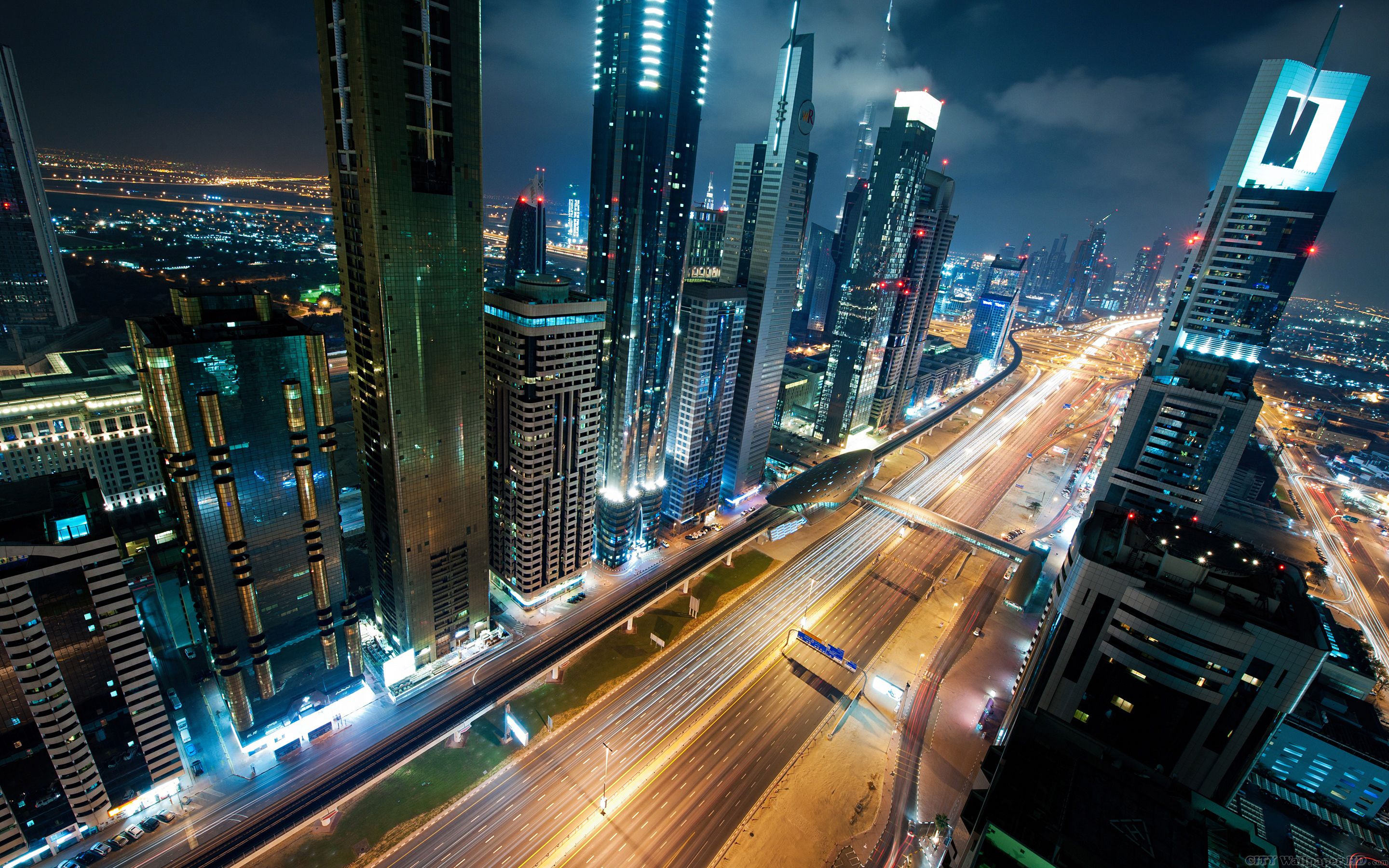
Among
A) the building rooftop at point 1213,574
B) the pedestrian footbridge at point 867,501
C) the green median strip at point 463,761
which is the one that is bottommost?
the green median strip at point 463,761

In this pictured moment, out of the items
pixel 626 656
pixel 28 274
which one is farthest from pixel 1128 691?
pixel 28 274

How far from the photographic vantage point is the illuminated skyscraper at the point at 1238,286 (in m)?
104

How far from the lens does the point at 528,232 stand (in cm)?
16325

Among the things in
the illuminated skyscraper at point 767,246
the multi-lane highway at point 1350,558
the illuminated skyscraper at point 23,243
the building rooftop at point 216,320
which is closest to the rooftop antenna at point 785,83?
the illuminated skyscraper at point 767,246

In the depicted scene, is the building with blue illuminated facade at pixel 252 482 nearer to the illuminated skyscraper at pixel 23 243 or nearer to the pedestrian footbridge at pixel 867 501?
the pedestrian footbridge at pixel 867 501

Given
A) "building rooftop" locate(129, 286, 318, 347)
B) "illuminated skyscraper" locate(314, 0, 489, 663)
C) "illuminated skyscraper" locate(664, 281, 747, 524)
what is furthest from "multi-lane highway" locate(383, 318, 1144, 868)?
"building rooftop" locate(129, 286, 318, 347)

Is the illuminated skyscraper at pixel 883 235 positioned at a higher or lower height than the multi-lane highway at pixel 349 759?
higher

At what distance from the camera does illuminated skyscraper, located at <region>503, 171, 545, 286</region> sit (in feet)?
520

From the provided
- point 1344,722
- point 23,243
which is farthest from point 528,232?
point 1344,722

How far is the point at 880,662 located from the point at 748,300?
9428 cm

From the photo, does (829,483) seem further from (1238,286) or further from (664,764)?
(1238,286)

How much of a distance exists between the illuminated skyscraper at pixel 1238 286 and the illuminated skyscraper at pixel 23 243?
919 ft

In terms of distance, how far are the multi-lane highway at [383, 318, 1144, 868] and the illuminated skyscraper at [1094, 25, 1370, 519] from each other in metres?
60.9

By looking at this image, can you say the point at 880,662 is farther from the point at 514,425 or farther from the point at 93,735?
the point at 93,735
